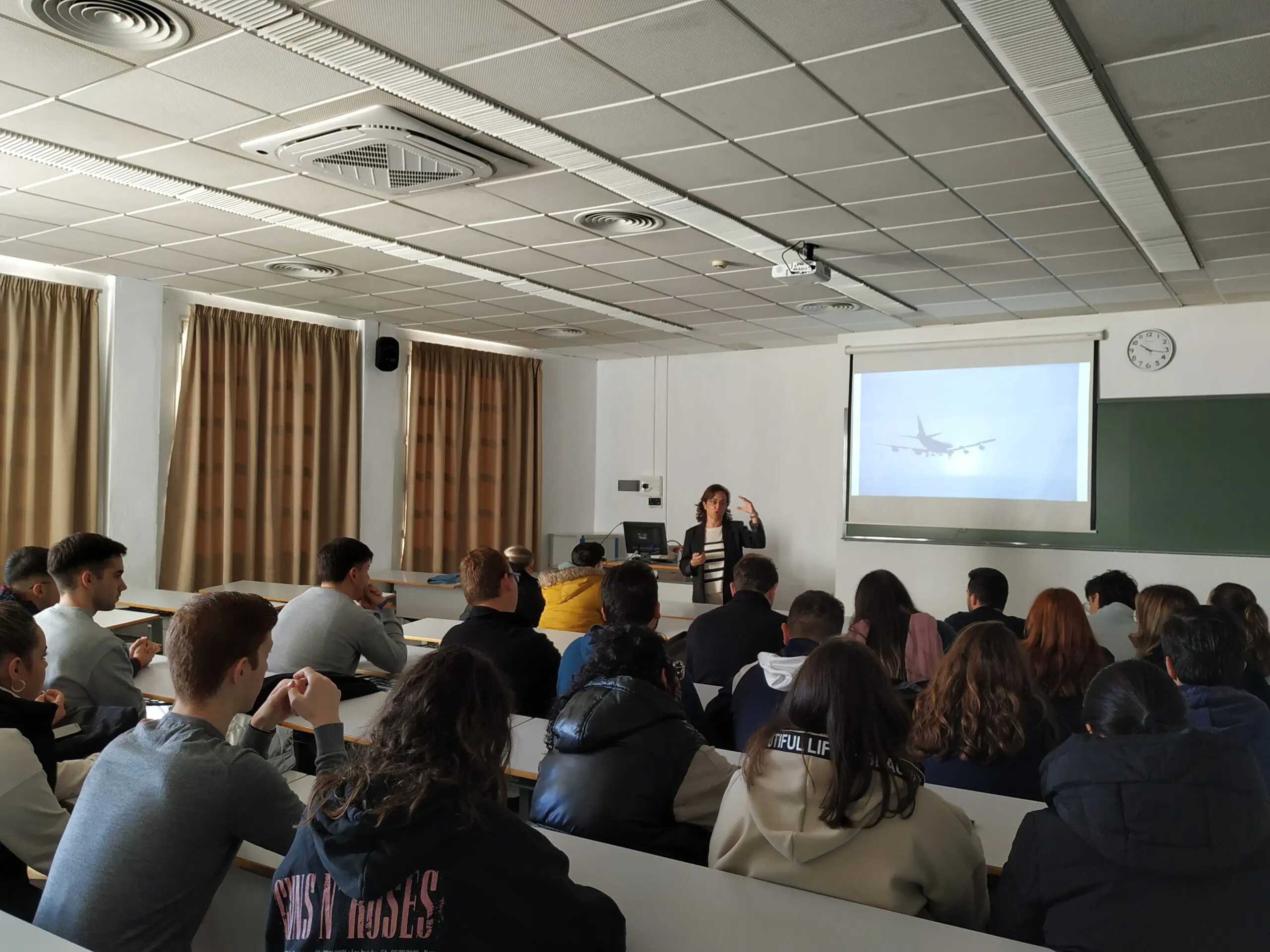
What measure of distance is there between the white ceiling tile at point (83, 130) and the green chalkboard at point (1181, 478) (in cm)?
686

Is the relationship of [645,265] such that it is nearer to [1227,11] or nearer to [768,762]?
[1227,11]

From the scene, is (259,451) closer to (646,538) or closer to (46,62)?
(646,538)

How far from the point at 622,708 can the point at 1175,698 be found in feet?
3.67

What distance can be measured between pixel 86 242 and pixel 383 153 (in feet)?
9.83

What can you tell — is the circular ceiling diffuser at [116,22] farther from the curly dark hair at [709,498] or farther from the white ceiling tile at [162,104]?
the curly dark hair at [709,498]

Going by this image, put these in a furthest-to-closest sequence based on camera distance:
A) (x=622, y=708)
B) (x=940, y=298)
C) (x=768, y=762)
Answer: (x=940, y=298) < (x=622, y=708) < (x=768, y=762)

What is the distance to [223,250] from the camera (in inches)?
233

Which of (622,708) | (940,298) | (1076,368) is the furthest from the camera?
(1076,368)

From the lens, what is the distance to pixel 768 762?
1841 millimetres

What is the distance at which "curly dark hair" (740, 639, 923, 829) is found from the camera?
176cm

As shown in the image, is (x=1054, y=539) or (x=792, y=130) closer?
(x=792, y=130)

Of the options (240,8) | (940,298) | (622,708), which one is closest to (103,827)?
(622,708)

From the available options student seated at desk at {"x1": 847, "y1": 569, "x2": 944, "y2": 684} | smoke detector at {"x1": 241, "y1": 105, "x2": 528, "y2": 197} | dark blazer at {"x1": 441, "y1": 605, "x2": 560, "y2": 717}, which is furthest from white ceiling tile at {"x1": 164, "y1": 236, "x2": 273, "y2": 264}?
student seated at desk at {"x1": 847, "y1": 569, "x2": 944, "y2": 684}

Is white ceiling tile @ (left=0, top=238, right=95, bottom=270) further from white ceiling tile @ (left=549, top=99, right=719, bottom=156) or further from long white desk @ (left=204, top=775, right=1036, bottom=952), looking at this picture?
long white desk @ (left=204, top=775, right=1036, bottom=952)
